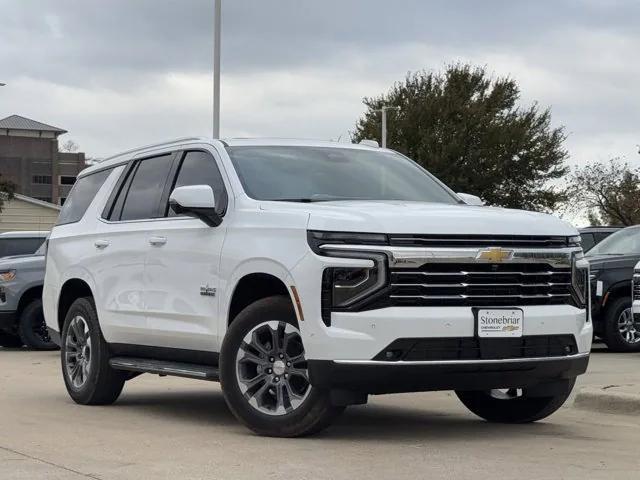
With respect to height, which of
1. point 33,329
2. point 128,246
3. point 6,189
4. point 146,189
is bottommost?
point 33,329

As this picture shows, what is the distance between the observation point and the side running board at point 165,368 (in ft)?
27.7

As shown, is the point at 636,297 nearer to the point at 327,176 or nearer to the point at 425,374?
the point at 327,176

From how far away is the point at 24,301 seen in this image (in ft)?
59.1

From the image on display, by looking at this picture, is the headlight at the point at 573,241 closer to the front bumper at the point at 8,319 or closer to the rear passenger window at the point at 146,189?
the rear passenger window at the point at 146,189

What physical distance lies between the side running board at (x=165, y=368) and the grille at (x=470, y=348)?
1.50 metres

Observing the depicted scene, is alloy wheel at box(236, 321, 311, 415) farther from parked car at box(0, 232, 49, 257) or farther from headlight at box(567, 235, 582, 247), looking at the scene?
parked car at box(0, 232, 49, 257)

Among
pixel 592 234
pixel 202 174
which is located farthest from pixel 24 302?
pixel 202 174

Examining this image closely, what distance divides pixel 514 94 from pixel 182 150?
50.6 metres

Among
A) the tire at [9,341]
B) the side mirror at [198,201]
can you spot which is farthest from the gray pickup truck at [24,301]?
the side mirror at [198,201]

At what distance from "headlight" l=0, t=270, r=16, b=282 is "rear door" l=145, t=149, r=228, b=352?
9.17 metres

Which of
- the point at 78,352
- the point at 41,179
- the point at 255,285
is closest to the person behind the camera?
the point at 255,285

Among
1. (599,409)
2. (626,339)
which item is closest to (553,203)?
(626,339)

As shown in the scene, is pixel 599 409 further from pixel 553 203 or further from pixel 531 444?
pixel 553 203

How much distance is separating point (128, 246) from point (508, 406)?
9.91 ft
